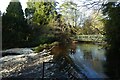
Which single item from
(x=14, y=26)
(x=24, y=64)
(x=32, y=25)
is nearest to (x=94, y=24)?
(x=32, y=25)

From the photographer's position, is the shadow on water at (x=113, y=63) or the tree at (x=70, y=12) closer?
the shadow on water at (x=113, y=63)

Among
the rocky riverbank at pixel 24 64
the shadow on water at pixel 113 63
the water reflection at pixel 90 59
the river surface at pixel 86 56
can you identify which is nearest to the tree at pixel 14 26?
the rocky riverbank at pixel 24 64

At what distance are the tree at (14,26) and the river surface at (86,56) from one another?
0.61 m

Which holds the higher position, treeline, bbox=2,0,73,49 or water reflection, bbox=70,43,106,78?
treeline, bbox=2,0,73,49

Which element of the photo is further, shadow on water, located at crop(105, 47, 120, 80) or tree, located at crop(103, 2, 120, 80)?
shadow on water, located at crop(105, 47, 120, 80)

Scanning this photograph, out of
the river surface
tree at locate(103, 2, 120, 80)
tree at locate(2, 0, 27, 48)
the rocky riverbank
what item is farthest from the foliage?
tree at locate(2, 0, 27, 48)

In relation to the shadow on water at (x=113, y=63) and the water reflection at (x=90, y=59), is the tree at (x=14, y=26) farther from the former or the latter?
the shadow on water at (x=113, y=63)

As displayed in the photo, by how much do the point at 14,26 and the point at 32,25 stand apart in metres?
0.49

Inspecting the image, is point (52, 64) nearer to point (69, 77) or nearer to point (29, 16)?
point (69, 77)

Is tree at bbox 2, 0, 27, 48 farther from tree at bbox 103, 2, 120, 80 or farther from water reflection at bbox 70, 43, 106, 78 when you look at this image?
tree at bbox 103, 2, 120, 80

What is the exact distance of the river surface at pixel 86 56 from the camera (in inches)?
143

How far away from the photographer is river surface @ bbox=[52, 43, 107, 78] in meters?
3.64

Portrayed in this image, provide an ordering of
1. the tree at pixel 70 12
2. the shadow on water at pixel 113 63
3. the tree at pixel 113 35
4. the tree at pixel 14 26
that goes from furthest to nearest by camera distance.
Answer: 1. the tree at pixel 14 26
2. the tree at pixel 70 12
3. the shadow on water at pixel 113 63
4. the tree at pixel 113 35

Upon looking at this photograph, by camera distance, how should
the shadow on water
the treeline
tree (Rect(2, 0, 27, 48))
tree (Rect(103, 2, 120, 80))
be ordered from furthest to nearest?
tree (Rect(2, 0, 27, 48)) → the treeline → the shadow on water → tree (Rect(103, 2, 120, 80))
